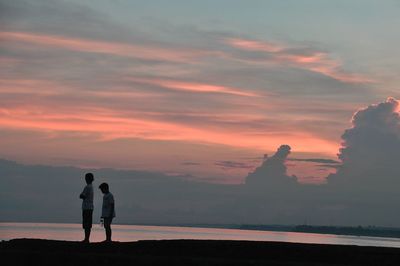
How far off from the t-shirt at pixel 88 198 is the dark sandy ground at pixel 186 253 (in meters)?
1.41

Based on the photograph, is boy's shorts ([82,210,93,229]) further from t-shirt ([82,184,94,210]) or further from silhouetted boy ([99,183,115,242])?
silhouetted boy ([99,183,115,242])

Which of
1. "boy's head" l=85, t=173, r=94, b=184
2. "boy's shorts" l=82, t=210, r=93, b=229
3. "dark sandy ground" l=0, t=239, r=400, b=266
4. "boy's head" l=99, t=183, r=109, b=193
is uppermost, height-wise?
"boy's head" l=85, t=173, r=94, b=184

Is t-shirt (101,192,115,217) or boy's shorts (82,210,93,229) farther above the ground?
t-shirt (101,192,115,217)

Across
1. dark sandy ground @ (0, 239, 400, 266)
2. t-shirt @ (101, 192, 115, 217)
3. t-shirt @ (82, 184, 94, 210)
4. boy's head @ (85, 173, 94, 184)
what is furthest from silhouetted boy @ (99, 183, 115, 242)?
dark sandy ground @ (0, 239, 400, 266)

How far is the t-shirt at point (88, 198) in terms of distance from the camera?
29.2m

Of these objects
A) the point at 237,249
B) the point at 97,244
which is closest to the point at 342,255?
the point at 237,249

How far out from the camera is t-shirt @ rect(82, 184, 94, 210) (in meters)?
29.2

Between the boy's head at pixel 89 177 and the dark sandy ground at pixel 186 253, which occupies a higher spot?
the boy's head at pixel 89 177

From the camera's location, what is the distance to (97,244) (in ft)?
95.0

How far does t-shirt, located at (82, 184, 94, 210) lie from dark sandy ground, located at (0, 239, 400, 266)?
4.62 ft

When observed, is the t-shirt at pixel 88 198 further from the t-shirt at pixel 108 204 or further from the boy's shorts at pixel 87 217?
the t-shirt at pixel 108 204

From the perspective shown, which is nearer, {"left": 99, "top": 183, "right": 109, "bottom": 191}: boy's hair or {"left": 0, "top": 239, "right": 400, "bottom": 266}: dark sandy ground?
{"left": 0, "top": 239, "right": 400, "bottom": 266}: dark sandy ground

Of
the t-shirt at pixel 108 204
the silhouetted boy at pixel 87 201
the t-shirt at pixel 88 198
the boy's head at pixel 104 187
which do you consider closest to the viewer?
the silhouetted boy at pixel 87 201

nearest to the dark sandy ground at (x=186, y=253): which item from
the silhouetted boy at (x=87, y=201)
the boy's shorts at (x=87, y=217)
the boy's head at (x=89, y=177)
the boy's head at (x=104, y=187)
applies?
the boy's shorts at (x=87, y=217)
